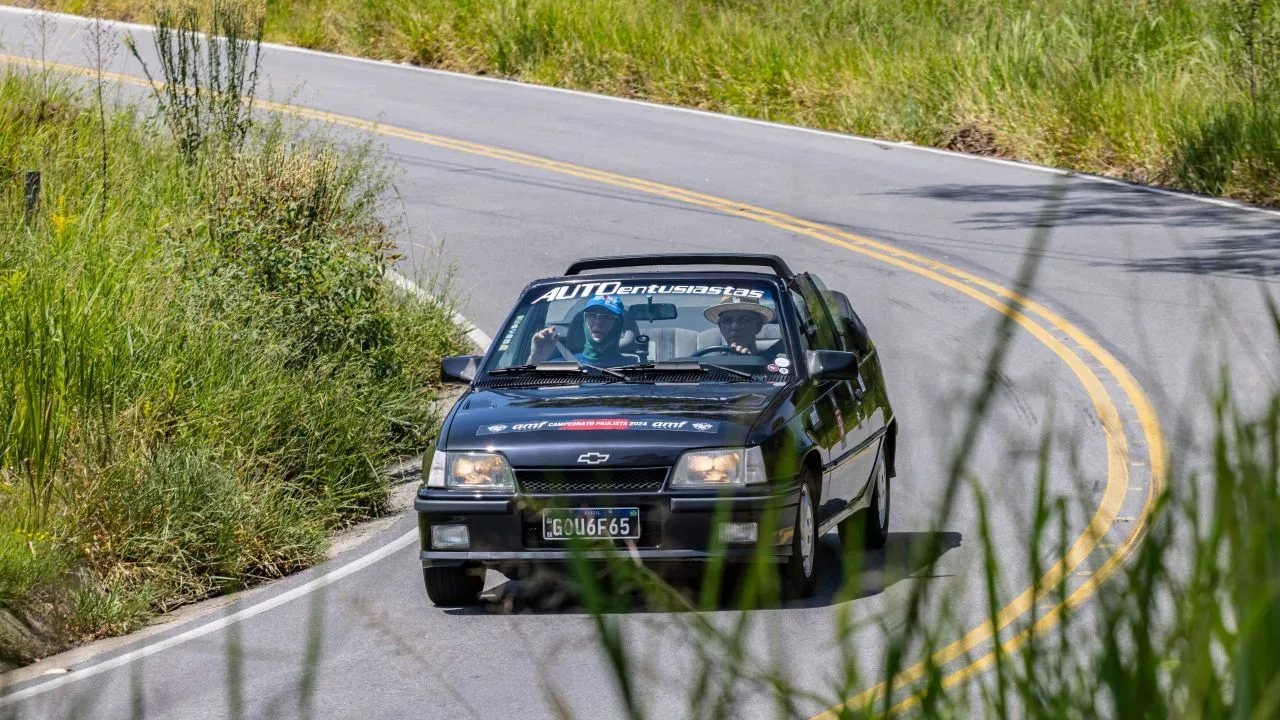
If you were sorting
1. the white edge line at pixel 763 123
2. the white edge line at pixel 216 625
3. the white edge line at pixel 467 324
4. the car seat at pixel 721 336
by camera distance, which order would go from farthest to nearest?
the white edge line at pixel 763 123 → the white edge line at pixel 467 324 → the car seat at pixel 721 336 → the white edge line at pixel 216 625

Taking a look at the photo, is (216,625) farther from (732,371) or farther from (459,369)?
(732,371)

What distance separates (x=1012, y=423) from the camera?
12.2m

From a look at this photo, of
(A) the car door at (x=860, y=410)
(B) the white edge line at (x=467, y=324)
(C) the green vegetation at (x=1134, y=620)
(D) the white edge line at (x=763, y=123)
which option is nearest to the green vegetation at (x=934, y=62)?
(D) the white edge line at (x=763, y=123)

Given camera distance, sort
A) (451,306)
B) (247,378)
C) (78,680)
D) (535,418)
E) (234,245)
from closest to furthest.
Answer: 1. (78,680)
2. (535,418)
3. (247,378)
4. (234,245)
5. (451,306)

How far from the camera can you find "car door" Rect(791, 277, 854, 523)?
28.8ft

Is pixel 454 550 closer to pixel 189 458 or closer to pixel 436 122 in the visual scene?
pixel 189 458

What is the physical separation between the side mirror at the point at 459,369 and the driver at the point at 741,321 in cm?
129

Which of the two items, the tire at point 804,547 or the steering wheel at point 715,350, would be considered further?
the steering wheel at point 715,350

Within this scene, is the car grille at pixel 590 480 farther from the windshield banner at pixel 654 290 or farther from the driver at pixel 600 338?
the windshield banner at pixel 654 290

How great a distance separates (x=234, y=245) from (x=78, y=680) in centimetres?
589

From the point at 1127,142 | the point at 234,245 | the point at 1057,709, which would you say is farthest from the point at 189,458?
the point at 1127,142

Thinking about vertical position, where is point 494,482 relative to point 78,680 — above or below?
above

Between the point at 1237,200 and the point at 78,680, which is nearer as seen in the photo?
the point at 78,680

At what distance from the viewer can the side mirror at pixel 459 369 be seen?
938 cm
